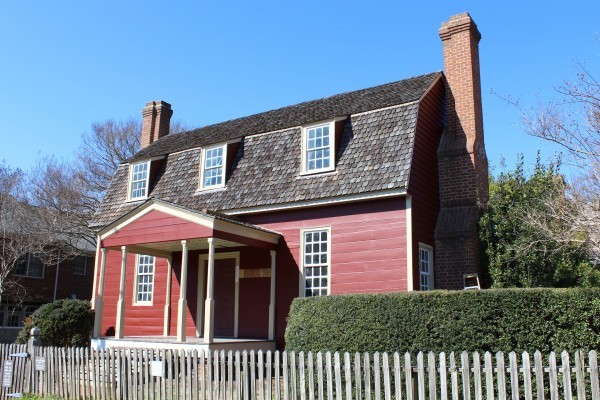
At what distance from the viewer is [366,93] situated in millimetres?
16844

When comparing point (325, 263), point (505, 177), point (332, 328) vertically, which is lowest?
point (332, 328)

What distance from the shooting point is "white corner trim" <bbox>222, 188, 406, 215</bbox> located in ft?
42.5

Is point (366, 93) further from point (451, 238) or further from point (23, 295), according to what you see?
point (23, 295)

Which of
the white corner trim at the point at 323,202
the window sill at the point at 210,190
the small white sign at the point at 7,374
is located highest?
the window sill at the point at 210,190

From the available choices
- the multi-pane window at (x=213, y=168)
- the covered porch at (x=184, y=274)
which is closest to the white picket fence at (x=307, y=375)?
the covered porch at (x=184, y=274)

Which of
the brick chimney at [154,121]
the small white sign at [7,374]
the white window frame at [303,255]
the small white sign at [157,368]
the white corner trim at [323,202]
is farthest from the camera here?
the brick chimney at [154,121]

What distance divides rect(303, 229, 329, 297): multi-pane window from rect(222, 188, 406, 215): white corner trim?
0.77 m

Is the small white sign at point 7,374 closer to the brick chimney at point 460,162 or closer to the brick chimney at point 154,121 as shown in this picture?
the brick chimney at point 460,162

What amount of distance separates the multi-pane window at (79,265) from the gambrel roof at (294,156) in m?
17.2

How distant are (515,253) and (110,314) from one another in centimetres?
1298

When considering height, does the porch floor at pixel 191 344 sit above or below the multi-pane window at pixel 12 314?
below

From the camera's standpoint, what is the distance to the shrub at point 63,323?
597 inches

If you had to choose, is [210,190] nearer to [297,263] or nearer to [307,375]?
[297,263]

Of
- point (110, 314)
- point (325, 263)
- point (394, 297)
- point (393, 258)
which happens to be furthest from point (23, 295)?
point (394, 297)
